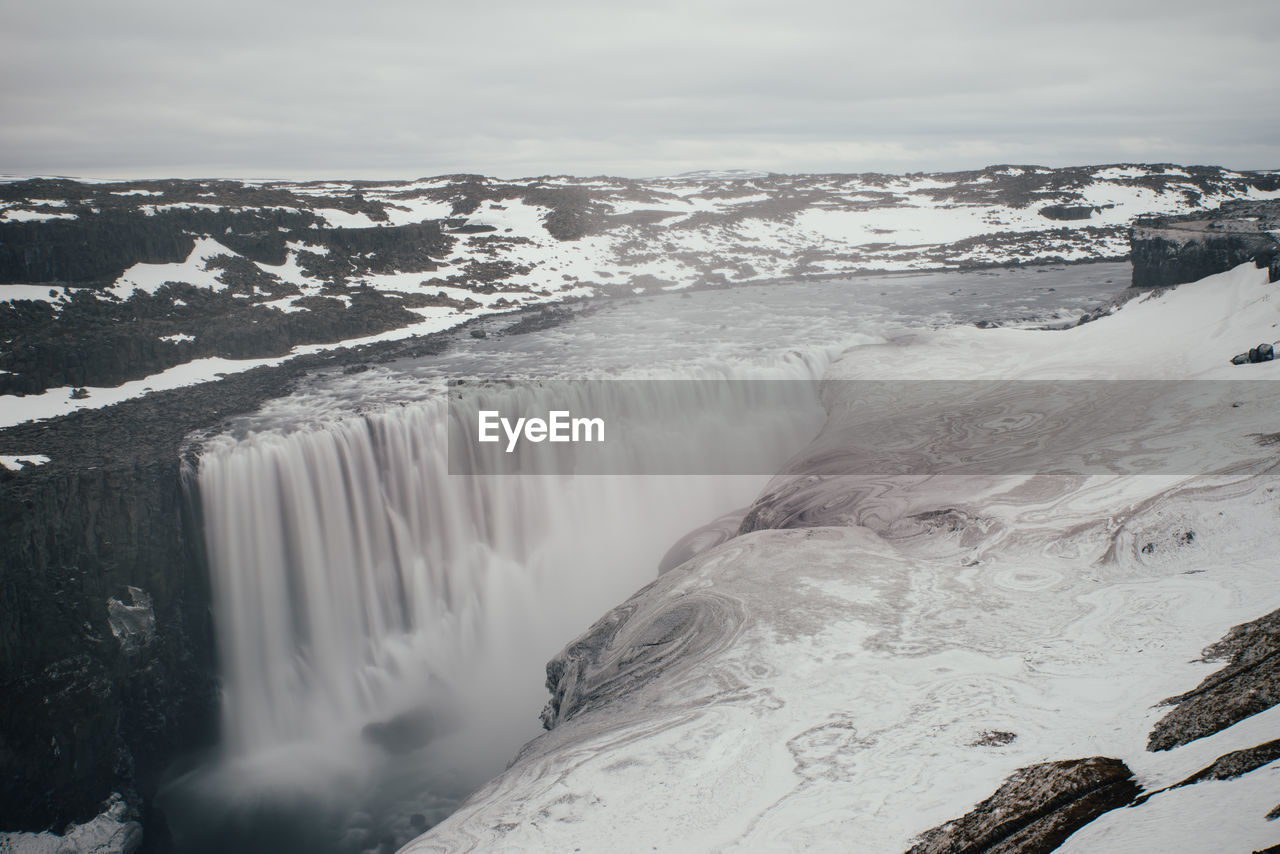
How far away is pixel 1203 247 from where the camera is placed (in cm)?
2714

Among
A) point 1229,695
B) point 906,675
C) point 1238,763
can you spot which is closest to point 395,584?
point 906,675

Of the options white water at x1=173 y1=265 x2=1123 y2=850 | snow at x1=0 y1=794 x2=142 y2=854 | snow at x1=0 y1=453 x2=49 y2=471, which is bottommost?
snow at x1=0 y1=794 x2=142 y2=854

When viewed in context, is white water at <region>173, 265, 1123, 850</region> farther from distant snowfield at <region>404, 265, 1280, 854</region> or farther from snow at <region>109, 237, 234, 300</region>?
snow at <region>109, 237, 234, 300</region>

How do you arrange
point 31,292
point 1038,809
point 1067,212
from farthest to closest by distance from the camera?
point 1067,212 → point 31,292 → point 1038,809

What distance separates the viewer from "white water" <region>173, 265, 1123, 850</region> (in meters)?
16.9

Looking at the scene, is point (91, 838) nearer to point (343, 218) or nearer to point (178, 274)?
point (178, 274)

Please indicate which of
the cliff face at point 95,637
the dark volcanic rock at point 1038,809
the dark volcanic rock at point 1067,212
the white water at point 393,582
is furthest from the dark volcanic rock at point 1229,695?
the dark volcanic rock at point 1067,212

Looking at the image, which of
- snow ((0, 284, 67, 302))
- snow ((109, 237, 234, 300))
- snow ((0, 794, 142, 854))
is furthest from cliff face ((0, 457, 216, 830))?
snow ((109, 237, 234, 300))

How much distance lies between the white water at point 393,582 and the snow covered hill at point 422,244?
653 cm

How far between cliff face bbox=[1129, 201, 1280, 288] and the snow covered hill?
19.8 m

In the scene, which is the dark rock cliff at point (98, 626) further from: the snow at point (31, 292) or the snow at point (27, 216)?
the snow at point (27, 216)

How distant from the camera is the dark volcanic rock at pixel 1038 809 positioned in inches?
217

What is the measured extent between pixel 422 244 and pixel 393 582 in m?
27.6

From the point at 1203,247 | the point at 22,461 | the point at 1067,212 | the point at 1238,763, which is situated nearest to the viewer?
the point at 1238,763
